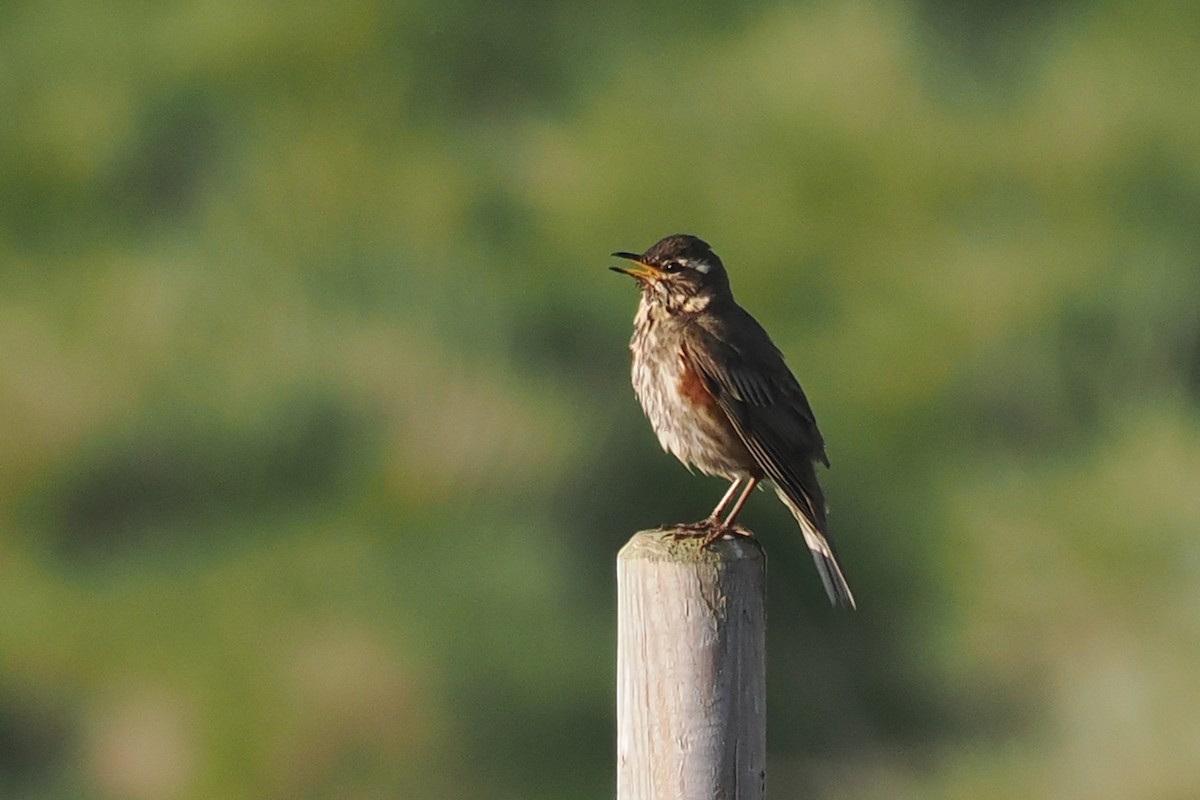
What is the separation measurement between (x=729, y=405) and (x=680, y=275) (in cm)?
62

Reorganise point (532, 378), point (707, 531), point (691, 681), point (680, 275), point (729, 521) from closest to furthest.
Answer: point (691, 681), point (707, 531), point (729, 521), point (680, 275), point (532, 378)

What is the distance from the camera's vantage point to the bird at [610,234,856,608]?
202 inches

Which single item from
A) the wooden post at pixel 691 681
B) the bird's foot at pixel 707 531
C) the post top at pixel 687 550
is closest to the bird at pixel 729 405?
the bird's foot at pixel 707 531

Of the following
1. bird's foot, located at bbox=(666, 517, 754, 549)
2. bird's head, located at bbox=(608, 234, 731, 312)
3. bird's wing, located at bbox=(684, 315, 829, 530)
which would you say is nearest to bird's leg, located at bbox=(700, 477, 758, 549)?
bird's foot, located at bbox=(666, 517, 754, 549)

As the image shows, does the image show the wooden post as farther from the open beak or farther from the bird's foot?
the open beak

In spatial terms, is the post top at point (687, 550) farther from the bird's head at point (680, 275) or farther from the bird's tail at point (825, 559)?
the bird's head at point (680, 275)

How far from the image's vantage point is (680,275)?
570cm

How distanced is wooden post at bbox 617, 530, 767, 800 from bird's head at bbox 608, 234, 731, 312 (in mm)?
2107

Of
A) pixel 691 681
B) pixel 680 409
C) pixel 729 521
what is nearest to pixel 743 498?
pixel 680 409

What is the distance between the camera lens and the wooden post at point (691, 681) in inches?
140

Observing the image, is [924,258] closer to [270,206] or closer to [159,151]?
[270,206]

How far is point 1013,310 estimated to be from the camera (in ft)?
34.1

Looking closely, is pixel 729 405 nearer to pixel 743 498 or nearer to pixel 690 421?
pixel 690 421

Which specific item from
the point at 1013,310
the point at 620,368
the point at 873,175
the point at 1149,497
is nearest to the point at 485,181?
the point at 620,368
